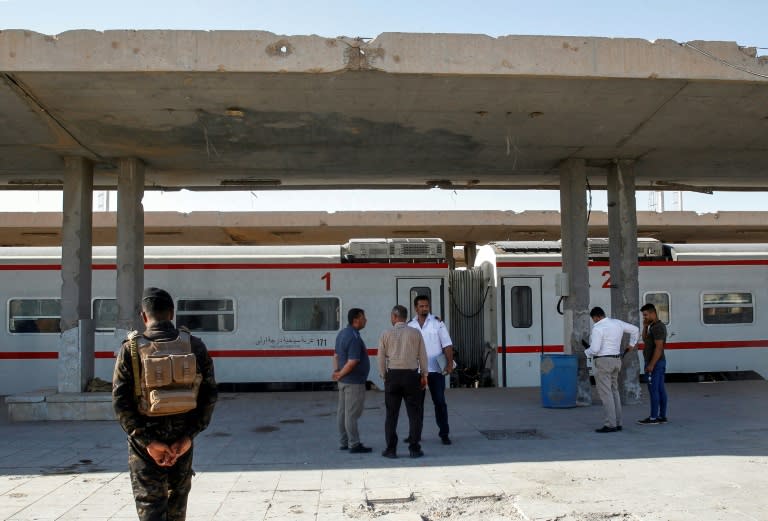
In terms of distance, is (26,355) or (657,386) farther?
(26,355)

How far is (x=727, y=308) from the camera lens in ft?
55.3

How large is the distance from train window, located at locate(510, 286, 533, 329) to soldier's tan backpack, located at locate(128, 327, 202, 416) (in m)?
12.2

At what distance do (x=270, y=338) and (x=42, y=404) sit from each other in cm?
481

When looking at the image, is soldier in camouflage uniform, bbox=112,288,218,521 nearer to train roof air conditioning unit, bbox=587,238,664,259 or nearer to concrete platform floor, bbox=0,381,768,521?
concrete platform floor, bbox=0,381,768,521

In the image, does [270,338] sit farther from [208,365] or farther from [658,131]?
[208,365]

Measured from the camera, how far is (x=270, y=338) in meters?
15.8

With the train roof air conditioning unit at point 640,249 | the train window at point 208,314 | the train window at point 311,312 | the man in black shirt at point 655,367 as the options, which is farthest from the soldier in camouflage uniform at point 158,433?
the train roof air conditioning unit at point 640,249

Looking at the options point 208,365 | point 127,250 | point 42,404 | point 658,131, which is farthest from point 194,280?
point 208,365

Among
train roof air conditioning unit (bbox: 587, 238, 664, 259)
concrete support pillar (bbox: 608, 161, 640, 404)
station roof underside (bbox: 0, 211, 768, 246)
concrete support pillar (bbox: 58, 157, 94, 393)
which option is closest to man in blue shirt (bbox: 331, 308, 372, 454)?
concrete support pillar (bbox: 58, 157, 94, 393)

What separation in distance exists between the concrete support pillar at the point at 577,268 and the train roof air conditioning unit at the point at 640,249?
304 cm

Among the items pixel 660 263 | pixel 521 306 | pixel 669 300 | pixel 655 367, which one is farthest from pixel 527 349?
pixel 655 367

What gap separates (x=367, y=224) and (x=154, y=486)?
814 inches

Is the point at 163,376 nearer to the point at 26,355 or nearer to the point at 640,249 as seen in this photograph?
the point at 26,355

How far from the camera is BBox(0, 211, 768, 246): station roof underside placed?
24.3 metres
